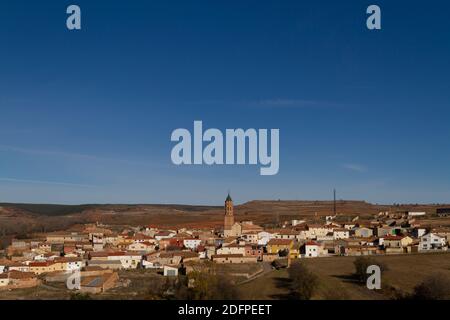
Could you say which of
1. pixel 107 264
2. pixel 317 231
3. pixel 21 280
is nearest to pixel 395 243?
pixel 317 231

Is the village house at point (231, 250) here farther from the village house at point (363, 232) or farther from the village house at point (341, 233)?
the village house at point (363, 232)

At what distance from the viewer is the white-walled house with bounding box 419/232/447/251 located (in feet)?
131

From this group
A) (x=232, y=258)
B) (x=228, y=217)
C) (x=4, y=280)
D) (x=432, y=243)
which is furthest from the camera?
(x=228, y=217)

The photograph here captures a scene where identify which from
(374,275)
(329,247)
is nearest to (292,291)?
(374,275)

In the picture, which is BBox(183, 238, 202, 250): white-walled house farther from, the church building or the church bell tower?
the church bell tower

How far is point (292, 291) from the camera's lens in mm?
21469

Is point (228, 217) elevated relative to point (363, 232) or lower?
elevated

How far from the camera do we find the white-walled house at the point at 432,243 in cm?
3990

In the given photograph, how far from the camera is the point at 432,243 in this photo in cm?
4028

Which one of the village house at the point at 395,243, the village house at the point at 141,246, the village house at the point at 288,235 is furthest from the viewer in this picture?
the village house at the point at 288,235

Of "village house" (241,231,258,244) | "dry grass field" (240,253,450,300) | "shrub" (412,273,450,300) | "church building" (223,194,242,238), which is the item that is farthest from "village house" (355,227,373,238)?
"shrub" (412,273,450,300)

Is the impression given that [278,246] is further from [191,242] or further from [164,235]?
[164,235]

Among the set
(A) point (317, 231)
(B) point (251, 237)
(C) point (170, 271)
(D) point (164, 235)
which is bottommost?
(C) point (170, 271)

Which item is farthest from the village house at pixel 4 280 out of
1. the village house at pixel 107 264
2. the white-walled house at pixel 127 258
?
the white-walled house at pixel 127 258
